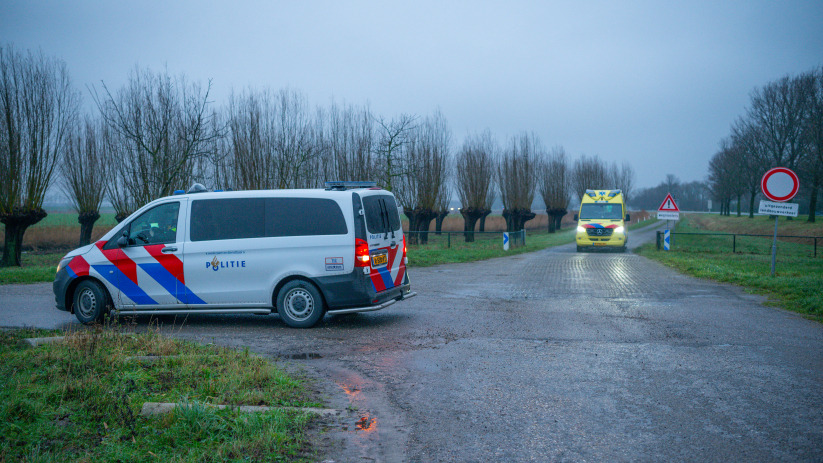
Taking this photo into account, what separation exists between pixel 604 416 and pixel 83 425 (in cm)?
392

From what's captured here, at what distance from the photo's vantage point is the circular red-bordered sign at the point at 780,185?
1258cm

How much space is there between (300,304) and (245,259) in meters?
1.03

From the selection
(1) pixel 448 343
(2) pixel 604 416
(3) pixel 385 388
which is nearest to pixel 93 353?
(3) pixel 385 388

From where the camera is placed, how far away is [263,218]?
8.05 meters

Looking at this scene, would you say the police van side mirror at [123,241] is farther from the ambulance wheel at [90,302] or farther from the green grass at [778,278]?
the green grass at [778,278]

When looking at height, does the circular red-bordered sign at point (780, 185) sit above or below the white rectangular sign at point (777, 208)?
above

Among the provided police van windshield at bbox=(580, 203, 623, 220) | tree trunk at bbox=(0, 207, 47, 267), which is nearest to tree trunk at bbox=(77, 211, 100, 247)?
tree trunk at bbox=(0, 207, 47, 267)

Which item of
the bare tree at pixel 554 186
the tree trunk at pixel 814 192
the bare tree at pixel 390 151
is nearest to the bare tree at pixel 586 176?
the bare tree at pixel 554 186

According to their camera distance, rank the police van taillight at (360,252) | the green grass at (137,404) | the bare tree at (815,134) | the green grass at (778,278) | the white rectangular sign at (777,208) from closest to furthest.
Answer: the green grass at (137,404), the police van taillight at (360,252), the green grass at (778,278), the white rectangular sign at (777,208), the bare tree at (815,134)

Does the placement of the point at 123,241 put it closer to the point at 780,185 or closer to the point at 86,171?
the point at 780,185

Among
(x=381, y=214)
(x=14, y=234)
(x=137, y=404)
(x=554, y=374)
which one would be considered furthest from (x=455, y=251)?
(x=137, y=404)

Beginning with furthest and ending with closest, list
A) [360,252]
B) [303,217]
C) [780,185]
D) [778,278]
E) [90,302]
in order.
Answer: [780,185]
[778,278]
[90,302]
[303,217]
[360,252]

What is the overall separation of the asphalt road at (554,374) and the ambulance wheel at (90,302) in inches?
10.8

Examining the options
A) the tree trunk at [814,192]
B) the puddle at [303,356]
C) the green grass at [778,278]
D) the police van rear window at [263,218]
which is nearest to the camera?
A: the puddle at [303,356]
